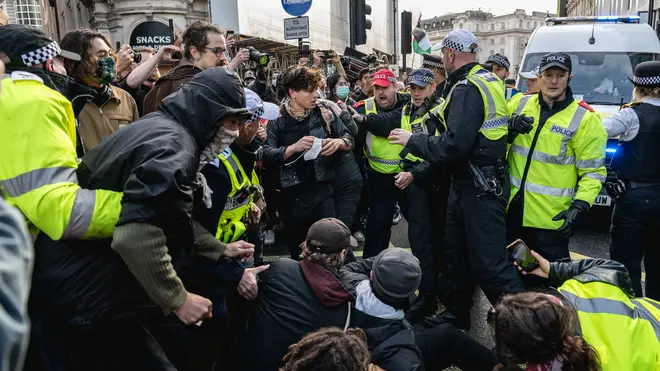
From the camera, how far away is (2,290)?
27.2 inches

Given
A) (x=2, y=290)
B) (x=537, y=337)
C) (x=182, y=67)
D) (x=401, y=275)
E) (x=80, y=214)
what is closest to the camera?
(x=2, y=290)

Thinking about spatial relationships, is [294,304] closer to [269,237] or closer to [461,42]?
[461,42]

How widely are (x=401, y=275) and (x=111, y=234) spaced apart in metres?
1.32

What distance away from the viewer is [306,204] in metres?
4.24

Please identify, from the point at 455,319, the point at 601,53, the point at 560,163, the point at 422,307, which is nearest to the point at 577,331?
the point at 560,163

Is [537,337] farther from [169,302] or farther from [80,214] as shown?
[80,214]

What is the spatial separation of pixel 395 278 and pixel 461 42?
200cm

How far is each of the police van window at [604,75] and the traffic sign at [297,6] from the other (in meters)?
3.32

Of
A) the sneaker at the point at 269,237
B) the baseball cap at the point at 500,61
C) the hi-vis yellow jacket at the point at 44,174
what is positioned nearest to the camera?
the hi-vis yellow jacket at the point at 44,174

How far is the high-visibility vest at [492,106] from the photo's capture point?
3461 mm

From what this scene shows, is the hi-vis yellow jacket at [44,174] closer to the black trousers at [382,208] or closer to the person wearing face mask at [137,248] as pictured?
the person wearing face mask at [137,248]

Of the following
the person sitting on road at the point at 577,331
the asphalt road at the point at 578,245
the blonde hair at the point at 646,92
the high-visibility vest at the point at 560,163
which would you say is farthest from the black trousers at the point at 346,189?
the person sitting on road at the point at 577,331

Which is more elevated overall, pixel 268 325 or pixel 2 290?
pixel 2 290

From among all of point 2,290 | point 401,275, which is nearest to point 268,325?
point 401,275
